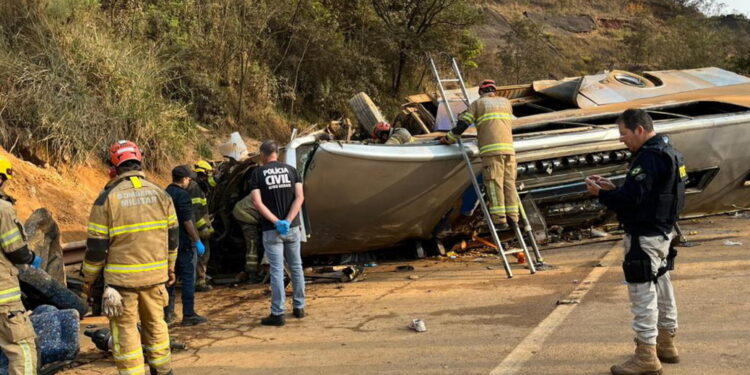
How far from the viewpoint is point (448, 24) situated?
17453 millimetres

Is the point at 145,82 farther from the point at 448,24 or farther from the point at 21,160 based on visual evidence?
the point at 448,24

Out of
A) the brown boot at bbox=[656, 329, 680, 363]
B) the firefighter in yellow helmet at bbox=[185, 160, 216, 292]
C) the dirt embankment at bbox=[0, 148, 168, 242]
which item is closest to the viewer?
the brown boot at bbox=[656, 329, 680, 363]

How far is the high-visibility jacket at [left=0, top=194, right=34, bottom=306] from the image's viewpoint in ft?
11.1

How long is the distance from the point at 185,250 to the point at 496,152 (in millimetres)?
2936

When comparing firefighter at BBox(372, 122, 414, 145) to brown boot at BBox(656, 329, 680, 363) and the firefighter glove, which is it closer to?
brown boot at BBox(656, 329, 680, 363)

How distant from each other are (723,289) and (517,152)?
2.40 m

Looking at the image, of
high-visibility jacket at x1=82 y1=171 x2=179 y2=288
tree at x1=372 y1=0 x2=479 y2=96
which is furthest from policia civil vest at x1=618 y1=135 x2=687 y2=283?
tree at x1=372 y1=0 x2=479 y2=96

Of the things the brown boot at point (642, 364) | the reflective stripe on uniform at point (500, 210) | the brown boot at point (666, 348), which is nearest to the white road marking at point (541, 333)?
the brown boot at point (642, 364)

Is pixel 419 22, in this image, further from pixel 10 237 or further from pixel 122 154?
pixel 10 237

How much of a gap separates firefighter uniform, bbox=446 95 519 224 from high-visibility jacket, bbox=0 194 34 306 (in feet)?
13.4

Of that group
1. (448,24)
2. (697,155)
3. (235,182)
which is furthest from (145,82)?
(448,24)

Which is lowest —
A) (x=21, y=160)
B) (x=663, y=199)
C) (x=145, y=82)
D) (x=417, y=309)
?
(x=417, y=309)

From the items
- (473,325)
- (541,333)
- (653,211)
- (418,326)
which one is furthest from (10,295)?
(653,211)

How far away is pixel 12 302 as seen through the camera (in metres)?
3.41
